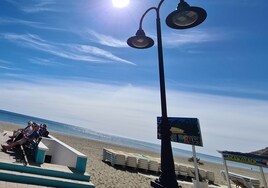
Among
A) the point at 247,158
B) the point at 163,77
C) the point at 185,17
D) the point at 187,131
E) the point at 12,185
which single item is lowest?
the point at 12,185

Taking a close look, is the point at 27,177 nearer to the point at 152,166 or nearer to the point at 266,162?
the point at 266,162

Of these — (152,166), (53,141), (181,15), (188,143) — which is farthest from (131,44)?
(152,166)

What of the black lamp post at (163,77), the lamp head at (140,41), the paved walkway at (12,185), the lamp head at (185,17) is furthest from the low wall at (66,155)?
the lamp head at (185,17)

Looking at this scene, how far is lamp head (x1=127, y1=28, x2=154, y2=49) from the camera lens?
435 cm

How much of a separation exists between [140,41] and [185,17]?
107cm

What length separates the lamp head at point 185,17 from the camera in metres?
3.46

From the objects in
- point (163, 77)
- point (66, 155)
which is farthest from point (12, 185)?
point (163, 77)

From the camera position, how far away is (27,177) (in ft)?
18.2

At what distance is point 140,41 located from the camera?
14.5ft

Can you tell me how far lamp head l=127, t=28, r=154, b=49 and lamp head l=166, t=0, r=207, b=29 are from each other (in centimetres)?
65

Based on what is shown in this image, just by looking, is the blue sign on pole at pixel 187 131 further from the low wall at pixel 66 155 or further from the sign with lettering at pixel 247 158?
the low wall at pixel 66 155

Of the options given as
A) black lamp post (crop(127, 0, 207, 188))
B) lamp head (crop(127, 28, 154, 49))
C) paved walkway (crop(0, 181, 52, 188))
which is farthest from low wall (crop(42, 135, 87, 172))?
lamp head (crop(127, 28, 154, 49))

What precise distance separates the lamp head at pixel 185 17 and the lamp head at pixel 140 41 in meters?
0.65

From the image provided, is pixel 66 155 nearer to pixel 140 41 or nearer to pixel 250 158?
pixel 140 41
